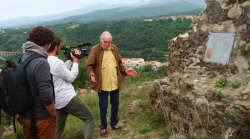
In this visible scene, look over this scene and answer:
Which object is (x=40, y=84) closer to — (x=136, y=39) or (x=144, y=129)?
(x=144, y=129)

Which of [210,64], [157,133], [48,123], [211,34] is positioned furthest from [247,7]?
[48,123]

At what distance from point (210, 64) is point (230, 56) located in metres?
0.41

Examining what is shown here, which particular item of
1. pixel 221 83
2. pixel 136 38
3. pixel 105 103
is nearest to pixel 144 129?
pixel 105 103

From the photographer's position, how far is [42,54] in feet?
5.54

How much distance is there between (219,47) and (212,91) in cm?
94

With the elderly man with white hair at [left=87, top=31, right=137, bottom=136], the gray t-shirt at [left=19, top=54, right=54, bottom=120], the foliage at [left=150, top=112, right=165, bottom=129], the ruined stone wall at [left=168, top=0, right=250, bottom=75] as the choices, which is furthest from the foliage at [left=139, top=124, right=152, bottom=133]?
the gray t-shirt at [left=19, top=54, right=54, bottom=120]

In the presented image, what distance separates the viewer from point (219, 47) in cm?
289

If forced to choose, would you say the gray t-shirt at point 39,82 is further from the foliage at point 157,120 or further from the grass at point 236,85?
the grass at point 236,85

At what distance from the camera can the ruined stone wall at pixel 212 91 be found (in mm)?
1995

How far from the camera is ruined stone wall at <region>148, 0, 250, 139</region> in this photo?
2.00 meters

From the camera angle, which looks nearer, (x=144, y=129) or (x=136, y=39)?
(x=144, y=129)

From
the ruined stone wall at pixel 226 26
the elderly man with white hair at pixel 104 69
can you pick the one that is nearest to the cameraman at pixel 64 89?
the elderly man with white hair at pixel 104 69

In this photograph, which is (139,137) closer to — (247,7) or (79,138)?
(79,138)

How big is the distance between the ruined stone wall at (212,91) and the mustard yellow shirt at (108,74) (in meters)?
0.95
